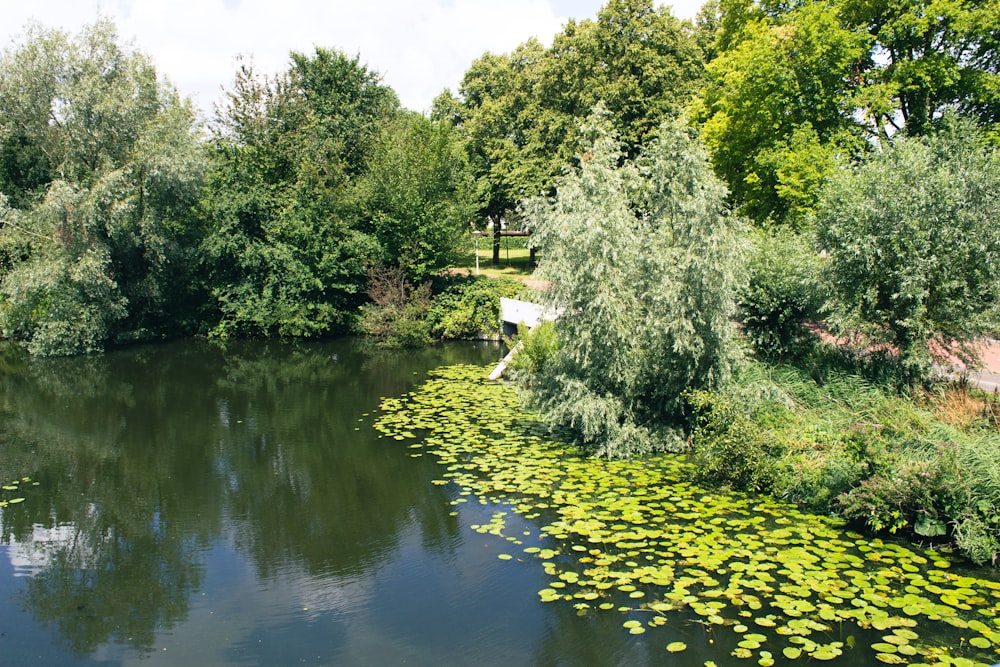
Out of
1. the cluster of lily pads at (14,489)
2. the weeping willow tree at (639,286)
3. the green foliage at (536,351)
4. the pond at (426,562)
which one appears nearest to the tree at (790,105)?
the weeping willow tree at (639,286)

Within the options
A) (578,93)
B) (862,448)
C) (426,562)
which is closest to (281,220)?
(578,93)

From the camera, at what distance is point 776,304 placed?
46.3 ft

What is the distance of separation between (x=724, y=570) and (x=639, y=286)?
515cm

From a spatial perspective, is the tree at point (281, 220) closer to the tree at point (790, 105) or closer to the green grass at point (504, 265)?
the green grass at point (504, 265)

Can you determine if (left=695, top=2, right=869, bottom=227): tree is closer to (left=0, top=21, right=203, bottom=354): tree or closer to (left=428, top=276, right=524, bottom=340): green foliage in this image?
(left=428, top=276, right=524, bottom=340): green foliage

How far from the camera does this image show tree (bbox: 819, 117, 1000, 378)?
37.6 ft

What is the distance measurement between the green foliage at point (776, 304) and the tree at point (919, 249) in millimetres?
1199

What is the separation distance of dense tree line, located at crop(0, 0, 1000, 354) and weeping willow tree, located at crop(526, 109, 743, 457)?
17.6 ft

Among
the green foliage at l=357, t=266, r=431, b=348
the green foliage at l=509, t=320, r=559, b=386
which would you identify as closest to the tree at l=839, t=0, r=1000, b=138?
the green foliage at l=509, t=320, r=559, b=386

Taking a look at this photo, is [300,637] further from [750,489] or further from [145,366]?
[145,366]

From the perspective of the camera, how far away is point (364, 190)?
26219 millimetres

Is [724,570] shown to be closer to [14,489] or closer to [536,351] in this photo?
[536,351]

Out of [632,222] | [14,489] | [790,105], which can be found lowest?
[14,489]

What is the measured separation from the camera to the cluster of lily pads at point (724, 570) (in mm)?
6969
